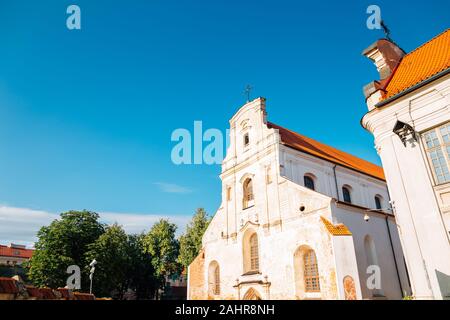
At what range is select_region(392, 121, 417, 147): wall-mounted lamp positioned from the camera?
10.9 metres

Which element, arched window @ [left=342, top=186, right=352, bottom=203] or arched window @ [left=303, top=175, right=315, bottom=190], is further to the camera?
arched window @ [left=342, top=186, right=352, bottom=203]

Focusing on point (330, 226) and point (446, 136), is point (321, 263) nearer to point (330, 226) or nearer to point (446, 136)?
point (330, 226)

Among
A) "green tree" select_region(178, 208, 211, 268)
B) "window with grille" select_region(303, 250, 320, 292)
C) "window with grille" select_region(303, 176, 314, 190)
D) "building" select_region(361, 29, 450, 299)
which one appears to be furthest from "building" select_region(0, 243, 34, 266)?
"building" select_region(361, 29, 450, 299)

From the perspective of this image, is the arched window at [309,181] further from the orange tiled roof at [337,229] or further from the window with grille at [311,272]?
the window with grille at [311,272]

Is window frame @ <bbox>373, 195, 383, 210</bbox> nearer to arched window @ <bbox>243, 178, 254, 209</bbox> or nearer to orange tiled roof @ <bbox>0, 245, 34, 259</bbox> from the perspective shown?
arched window @ <bbox>243, 178, 254, 209</bbox>

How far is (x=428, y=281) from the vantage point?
9500 mm

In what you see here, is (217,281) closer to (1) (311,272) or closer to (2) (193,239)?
(1) (311,272)

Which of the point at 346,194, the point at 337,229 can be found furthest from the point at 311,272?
the point at 346,194

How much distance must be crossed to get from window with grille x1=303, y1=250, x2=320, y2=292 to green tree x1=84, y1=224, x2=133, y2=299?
24.8m

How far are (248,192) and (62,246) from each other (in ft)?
76.2

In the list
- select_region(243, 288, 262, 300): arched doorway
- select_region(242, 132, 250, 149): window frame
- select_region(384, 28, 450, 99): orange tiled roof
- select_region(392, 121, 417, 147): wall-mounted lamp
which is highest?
select_region(242, 132, 250, 149): window frame

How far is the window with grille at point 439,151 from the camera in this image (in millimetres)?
9961
